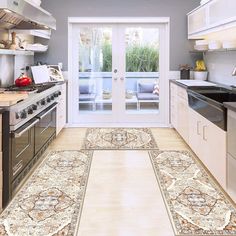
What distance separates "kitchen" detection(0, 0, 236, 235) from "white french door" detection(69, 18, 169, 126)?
2cm

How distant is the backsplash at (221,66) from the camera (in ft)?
18.1

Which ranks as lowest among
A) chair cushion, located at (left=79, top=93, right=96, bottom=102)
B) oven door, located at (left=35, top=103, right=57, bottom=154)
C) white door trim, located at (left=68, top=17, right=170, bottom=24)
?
oven door, located at (left=35, top=103, right=57, bottom=154)

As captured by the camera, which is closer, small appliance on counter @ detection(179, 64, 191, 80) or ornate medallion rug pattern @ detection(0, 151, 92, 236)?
ornate medallion rug pattern @ detection(0, 151, 92, 236)

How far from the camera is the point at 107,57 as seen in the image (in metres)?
7.43

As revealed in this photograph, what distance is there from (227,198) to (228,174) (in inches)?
12.3

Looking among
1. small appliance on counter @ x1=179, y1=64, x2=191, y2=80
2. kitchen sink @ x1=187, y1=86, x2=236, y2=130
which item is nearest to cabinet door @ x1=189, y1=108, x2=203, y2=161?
kitchen sink @ x1=187, y1=86, x2=236, y2=130

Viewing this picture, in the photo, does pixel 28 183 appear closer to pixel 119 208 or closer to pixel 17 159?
pixel 17 159

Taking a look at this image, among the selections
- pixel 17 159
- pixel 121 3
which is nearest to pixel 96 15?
pixel 121 3

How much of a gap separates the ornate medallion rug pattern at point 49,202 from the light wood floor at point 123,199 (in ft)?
0.36

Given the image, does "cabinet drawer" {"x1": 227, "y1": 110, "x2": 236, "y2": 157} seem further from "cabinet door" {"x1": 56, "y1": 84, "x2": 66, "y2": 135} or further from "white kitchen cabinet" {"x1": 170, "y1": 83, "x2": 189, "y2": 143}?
"cabinet door" {"x1": 56, "y1": 84, "x2": 66, "y2": 135}

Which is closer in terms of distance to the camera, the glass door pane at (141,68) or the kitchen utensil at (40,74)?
the kitchen utensil at (40,74)

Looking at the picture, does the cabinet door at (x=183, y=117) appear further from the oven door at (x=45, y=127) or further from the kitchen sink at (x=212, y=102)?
the oven door at (x=45, y=127)

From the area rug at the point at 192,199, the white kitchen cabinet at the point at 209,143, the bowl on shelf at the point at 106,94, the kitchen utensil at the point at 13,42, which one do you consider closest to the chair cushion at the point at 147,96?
the bowl on shelf at the point at 106,94

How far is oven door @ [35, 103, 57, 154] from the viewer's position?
14.4ft
